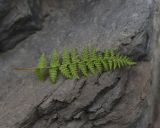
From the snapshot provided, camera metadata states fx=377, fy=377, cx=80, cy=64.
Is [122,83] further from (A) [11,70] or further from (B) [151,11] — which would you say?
(A) [11,70]

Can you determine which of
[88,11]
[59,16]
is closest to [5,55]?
[59,16]

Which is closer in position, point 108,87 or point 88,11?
point 108,87

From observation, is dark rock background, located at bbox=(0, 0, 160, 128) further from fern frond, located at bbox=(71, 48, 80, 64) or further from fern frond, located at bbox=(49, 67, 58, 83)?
fern frond, located at bbox=(71, 48, 80, 64)

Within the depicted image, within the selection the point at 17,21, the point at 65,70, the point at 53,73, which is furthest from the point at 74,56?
the point at 17,21

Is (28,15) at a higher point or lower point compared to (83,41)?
higher

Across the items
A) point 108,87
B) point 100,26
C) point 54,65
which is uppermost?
point 100,26

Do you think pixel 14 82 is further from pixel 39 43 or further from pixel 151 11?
pixel 151 11

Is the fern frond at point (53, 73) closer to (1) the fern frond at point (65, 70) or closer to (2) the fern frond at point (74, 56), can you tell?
(1) the fern frond at point (65, 70)
